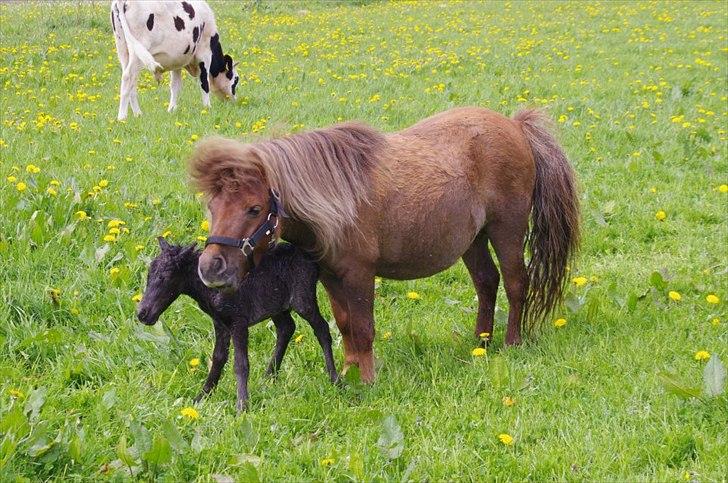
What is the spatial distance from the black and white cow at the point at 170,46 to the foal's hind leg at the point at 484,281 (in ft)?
19.9

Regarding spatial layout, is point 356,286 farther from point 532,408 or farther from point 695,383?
point 695,383

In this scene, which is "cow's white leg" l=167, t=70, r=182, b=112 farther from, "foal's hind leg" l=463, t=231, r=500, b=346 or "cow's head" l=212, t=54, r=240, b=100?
"foal's hind leg" l=463, t=231, r=500, b=346

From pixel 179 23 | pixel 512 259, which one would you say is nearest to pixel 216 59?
pixel 179 23

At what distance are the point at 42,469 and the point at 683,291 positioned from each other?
14.0ft

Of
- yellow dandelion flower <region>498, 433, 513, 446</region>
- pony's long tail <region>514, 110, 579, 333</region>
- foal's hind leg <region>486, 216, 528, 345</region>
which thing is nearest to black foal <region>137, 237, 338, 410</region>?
yellow dandelion flower <region>498, 433, 513, 446</region>

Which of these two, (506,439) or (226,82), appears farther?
(226,82)

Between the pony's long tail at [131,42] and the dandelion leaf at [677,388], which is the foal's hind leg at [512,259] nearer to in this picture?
the dandelion leaf at [677,388]

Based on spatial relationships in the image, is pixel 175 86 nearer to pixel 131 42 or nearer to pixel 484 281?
pixel 131 42

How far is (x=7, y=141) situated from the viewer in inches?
293

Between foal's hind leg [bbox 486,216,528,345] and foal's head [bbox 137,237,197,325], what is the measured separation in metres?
1.95

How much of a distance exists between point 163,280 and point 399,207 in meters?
1.30

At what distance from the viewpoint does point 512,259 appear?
4629 mm

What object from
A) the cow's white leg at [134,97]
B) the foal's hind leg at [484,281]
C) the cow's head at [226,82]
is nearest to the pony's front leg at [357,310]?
the foal's hind leg at [484,281]

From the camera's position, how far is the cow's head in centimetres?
1105
